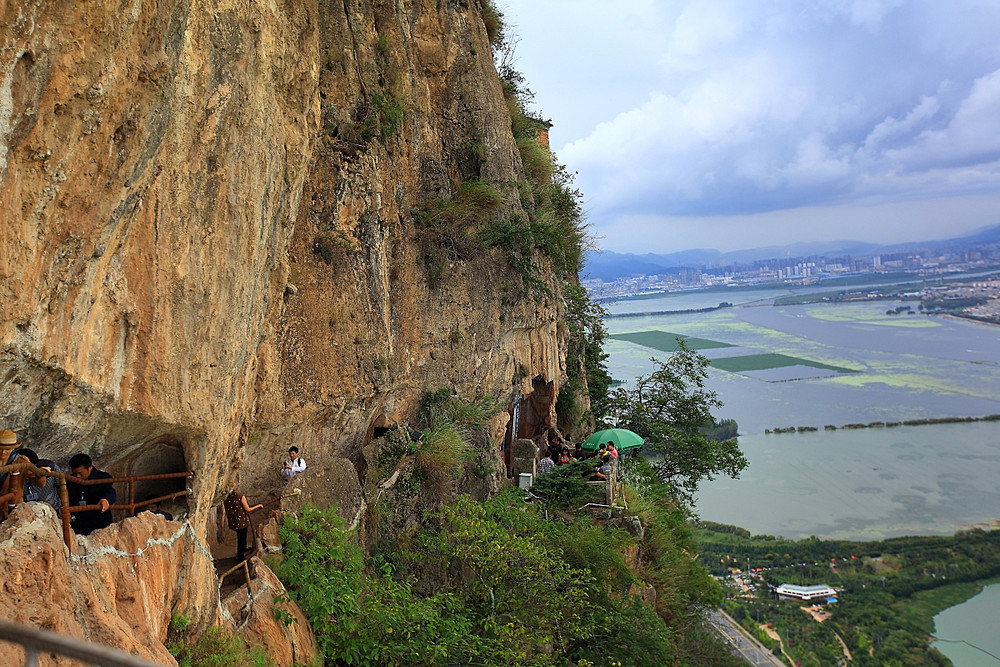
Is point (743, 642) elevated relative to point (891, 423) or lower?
lower

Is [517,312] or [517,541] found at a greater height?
[517,312]

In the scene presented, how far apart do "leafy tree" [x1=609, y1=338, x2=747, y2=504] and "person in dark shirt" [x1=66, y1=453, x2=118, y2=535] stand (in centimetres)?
1808

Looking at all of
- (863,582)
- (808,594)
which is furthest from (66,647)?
(863,582)

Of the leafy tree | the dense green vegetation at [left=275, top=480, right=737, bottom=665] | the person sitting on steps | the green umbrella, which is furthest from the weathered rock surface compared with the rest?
the leafy tree

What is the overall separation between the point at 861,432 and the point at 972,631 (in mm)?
28786

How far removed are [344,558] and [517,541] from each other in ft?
9.06

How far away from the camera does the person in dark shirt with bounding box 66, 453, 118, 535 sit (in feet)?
14.9

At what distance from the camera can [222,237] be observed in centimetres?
575

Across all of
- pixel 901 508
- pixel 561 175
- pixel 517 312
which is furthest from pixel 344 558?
pixel 901 508

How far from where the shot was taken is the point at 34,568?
11.3 feet

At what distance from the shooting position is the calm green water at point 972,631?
29969mm

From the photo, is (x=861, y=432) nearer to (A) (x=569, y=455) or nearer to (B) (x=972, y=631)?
(B) (x=972, y=631)

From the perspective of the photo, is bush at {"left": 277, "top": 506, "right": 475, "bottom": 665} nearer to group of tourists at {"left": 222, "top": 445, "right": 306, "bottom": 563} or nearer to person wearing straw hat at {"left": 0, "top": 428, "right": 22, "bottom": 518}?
group of tourists at {"left": 222, "top": 445, "right": 306, "bottom": 563}

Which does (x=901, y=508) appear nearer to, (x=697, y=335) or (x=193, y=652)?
(x=193, y=652)
